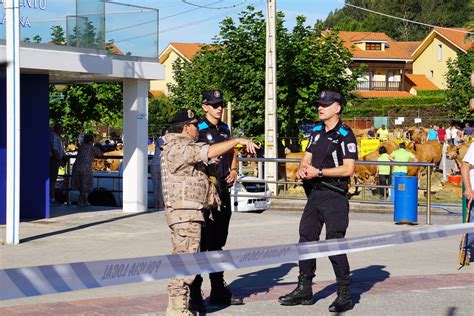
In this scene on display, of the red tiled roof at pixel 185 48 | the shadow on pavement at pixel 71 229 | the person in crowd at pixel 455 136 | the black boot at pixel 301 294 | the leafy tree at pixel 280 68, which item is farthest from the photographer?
the red tiled roof at pixel 185 48

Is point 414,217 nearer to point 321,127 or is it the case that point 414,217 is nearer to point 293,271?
point 293,271

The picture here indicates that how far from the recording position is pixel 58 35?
15.8 m

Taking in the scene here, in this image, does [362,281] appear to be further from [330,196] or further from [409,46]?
[409,46]

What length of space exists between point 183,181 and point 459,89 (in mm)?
57146

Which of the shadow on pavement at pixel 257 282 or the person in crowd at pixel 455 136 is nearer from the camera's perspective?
the shadow on pavement at pixel 257 282

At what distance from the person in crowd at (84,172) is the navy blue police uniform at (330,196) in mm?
11094

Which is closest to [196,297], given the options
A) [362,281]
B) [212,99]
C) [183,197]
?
[183,197]

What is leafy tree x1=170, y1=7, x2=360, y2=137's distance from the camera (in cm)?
2956

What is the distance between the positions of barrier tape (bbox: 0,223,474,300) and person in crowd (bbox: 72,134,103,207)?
12150 millimetres

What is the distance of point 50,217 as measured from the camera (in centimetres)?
1694

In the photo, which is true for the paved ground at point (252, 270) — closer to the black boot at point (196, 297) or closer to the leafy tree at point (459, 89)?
the black boot at point (196, 297)

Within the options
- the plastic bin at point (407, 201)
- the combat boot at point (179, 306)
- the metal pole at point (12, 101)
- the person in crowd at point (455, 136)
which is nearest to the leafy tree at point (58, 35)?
the metal pole at point (12, 101)

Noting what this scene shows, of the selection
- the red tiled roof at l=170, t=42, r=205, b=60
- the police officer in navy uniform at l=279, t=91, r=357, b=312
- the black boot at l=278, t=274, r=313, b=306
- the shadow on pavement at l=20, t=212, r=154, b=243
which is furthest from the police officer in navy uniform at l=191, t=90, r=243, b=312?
the red tiled roof at l=170, t=42, r=205, b=60

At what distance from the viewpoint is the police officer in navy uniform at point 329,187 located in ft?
27.7
